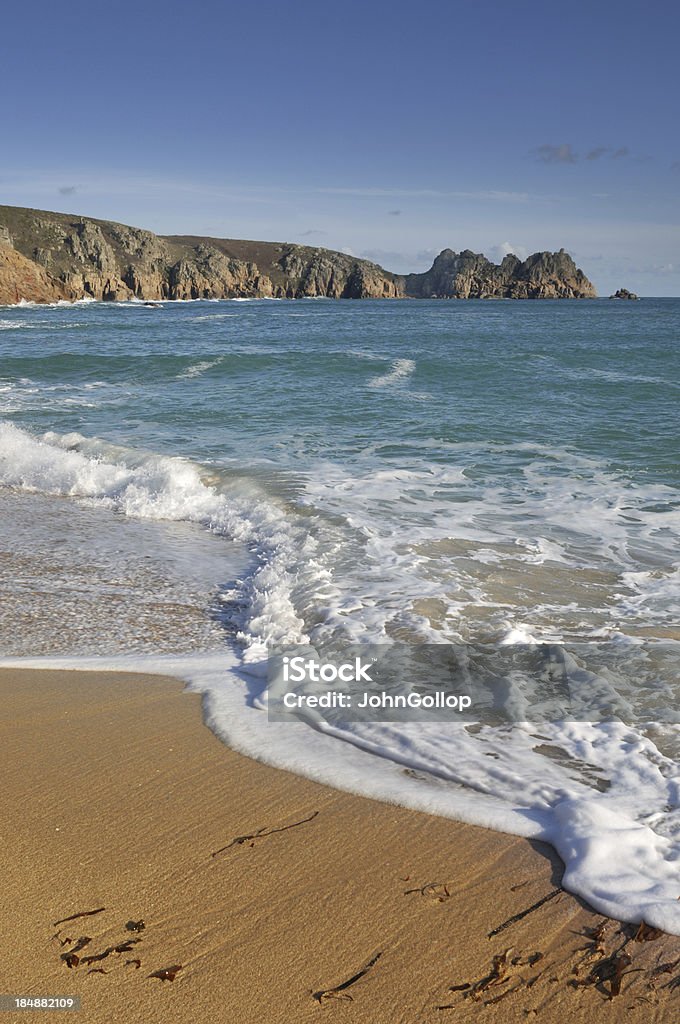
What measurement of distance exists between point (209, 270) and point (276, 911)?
142520 mm

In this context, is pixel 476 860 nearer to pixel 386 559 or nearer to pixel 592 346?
pixel 386 559

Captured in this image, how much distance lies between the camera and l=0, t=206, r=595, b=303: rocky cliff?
353 ft

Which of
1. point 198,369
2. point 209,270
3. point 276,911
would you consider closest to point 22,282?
point 209,270

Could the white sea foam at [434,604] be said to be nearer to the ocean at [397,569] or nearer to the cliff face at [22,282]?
the ocean at [397,569]

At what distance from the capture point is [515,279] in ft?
509

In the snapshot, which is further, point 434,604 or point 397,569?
point 397,569

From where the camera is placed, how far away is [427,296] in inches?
6403

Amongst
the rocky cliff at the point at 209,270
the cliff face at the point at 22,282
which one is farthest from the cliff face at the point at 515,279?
the cliff face at the point at 22,282

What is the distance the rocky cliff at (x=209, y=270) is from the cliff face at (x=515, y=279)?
0.20 metres

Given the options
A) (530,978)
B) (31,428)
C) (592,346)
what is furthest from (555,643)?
(592,346)

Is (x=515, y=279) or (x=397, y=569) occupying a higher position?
(x=515, y=279)

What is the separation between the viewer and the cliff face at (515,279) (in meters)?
152

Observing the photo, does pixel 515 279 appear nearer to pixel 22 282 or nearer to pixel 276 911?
pixel 22 282

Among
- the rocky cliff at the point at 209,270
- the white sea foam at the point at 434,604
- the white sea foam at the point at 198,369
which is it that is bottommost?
the white sea foam at the point at 434,604
